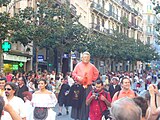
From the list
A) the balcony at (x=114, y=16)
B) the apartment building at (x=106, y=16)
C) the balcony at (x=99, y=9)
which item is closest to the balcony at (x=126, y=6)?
the apartment building at (x=106, y=16)

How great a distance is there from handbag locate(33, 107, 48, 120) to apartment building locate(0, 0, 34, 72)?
22161 mm

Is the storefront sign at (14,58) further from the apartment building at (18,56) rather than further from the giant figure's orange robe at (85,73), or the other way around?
the giant figure's orange robe at (85,73)

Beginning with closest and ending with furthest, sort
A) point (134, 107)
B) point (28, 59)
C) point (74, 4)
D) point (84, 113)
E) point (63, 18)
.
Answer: point (134, 107), point (84, 113), point (63, 18), point (28, 59), point (74, 4)

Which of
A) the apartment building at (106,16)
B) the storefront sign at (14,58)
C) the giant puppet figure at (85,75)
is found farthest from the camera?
the apartment building at (106,16)

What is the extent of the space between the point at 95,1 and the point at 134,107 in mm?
56920

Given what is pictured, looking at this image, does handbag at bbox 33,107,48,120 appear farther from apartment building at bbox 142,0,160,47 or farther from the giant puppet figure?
apartment building at bbox 142,0,160,47

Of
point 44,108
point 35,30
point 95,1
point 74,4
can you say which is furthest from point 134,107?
point 95,1

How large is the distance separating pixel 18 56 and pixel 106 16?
3235 centimetres

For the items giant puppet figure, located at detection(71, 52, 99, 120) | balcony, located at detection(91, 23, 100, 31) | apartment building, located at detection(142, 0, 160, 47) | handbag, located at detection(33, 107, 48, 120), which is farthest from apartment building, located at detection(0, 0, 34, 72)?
apartment building, located at detection(142, 0, 160, 47)

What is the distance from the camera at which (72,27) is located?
112ft

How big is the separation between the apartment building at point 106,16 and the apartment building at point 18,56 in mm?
14117

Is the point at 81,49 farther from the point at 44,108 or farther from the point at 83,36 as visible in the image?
the point at 44,108

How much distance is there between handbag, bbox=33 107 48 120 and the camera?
29.5 ft

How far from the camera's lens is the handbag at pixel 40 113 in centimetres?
898
